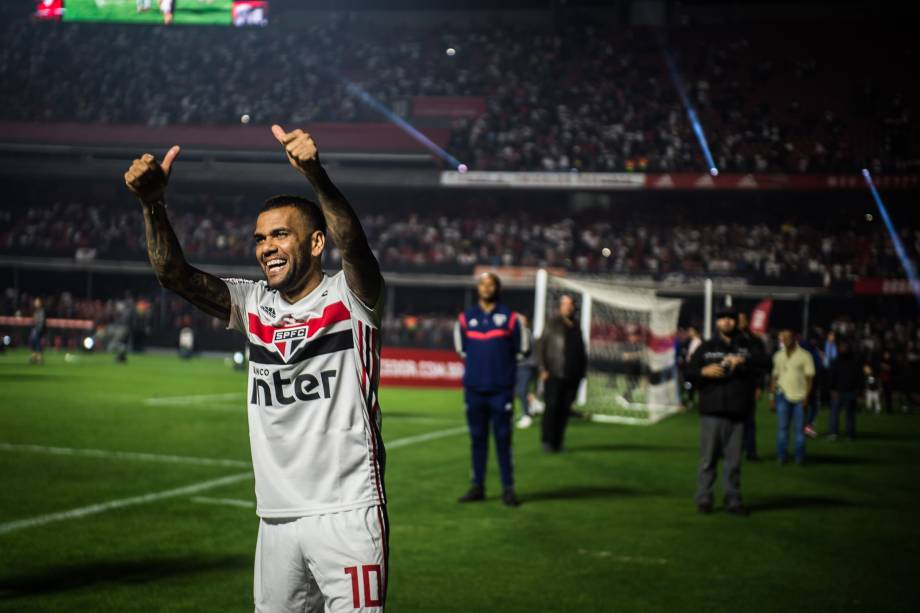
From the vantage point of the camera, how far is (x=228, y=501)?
35.2 ft

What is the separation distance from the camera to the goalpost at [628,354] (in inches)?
985

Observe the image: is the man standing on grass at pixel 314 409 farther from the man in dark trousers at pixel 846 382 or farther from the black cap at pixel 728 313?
the man in dark trousers at pixel 846 382

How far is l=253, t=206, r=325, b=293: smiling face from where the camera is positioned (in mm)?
3920

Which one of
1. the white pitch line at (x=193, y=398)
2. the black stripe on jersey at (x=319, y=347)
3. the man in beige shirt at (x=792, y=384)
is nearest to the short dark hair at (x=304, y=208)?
the black stripe on jersey at (x=319, y=347)

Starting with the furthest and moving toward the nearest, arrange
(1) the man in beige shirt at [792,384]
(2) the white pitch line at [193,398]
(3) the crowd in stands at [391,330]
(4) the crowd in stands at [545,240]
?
(4) the crowd in stands at [545,240] < (3) the crowd in stands at [391,330] < (2) the white pitch line at [193,398] < (1) the man in beige shirt at [792,384]

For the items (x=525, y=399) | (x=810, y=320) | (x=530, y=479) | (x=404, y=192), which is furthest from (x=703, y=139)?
(x=530, y=479)

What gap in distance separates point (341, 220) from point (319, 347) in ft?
1.66

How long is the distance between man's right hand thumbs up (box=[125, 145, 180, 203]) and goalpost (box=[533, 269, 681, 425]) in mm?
20170

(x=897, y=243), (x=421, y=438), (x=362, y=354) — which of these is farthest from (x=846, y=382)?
(x=897, y=243)

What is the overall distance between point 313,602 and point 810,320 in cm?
4039

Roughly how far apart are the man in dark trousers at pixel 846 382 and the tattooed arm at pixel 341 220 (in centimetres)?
1753

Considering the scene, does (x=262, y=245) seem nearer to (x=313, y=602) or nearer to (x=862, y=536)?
(x=313, y=602)

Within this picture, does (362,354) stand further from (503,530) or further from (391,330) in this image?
(391,330)

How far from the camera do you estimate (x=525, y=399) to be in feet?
68.3
